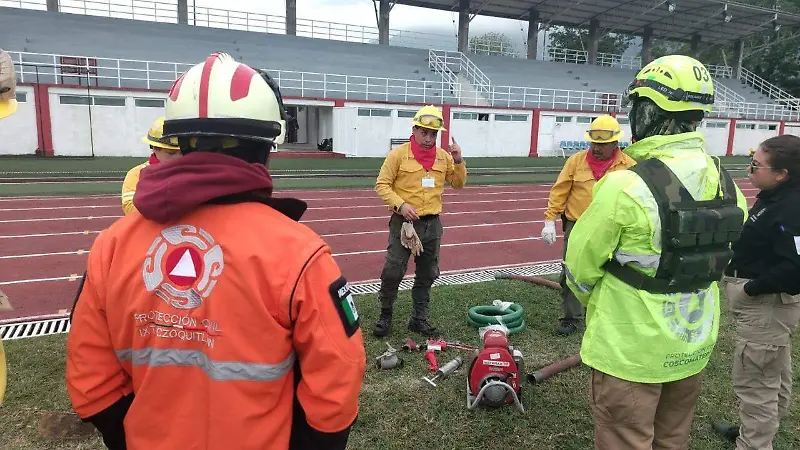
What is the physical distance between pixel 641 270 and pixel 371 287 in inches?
178

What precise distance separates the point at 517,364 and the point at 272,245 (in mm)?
3003

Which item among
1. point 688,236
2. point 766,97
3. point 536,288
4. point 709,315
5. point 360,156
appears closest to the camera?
point 688,236

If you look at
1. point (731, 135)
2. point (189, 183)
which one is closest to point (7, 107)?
point (189, 183)

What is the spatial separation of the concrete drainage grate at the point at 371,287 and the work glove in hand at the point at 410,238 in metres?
1.46

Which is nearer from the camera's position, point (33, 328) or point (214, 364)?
point (214, 364)

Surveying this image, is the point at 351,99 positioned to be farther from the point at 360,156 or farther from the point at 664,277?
the point at 664,277

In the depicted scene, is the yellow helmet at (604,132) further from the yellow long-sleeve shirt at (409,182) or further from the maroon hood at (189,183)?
the maroon hood at (189,183)

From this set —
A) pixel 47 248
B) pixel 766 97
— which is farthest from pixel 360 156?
pixel 766 97

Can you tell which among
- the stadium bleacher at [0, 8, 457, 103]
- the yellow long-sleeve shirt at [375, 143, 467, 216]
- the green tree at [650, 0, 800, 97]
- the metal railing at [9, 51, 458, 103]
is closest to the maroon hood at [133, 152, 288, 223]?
the yellow long-sleeve shirt at [375, 143, 467, 216]

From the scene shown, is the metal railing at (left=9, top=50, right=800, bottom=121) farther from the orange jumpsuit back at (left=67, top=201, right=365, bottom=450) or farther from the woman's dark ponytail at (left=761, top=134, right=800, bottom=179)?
the woman's dark ponytail at (left=761, top=134, right=800, bottom=179)

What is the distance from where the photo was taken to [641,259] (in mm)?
2303

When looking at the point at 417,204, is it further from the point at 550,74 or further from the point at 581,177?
the point at 550,74

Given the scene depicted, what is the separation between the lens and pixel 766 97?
42938mm

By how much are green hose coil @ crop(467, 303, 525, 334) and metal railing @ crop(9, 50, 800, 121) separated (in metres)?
17.3
